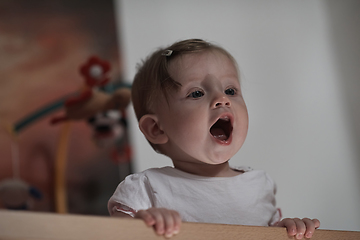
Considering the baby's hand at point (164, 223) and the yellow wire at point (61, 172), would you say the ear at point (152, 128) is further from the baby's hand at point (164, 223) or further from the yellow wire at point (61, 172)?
the yellow wire at point (61, 172)

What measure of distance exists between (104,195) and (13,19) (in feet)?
3.06

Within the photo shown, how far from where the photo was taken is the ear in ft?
2.22

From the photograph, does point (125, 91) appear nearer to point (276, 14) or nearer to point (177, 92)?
point (177, 92)

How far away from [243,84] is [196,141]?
3.67 ft

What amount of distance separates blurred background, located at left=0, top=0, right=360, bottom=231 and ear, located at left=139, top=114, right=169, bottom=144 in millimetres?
1025

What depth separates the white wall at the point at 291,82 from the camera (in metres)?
1.76

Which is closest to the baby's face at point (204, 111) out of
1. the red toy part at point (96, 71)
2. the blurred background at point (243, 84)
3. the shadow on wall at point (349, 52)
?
the red toy part at point (96, 71)

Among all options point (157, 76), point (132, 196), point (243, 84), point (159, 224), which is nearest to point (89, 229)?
point (159, 224)

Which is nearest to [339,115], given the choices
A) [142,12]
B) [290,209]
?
[290,209]

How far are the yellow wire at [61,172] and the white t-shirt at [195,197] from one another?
112cm

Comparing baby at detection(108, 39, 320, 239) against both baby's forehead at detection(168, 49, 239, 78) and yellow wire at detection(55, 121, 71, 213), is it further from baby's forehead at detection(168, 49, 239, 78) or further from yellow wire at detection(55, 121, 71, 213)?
yellow wire at detection(55, 121, 71, 213)

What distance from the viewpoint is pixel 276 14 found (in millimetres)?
2039

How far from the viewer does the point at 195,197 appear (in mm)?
628

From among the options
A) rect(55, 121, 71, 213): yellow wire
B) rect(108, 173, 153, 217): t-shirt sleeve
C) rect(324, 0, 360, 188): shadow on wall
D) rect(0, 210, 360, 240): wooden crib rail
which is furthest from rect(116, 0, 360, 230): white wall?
rect(0, 210, 360, 240): wooden crib rail
